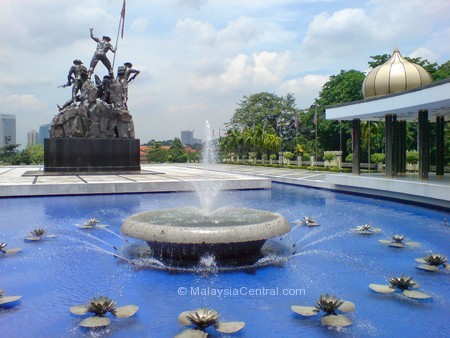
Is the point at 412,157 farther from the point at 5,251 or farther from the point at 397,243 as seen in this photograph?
the point at 5,251

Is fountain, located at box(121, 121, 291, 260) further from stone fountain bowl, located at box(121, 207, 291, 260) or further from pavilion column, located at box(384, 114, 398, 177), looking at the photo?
pavilion column, located at box(384, 114, 398, 177)

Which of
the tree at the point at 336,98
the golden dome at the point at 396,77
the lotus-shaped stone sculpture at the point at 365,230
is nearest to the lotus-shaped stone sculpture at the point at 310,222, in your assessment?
the lotus-shaped stone sculpture at the point at 365,230

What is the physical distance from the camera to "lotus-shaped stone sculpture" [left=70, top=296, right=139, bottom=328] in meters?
4.87

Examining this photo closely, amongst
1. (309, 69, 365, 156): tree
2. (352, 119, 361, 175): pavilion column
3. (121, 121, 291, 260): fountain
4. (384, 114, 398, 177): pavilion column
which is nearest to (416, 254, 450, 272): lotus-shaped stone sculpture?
(121, 121, 291, 260): fountain

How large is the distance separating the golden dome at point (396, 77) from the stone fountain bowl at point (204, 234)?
11.4m

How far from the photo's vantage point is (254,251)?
7258 millimetres

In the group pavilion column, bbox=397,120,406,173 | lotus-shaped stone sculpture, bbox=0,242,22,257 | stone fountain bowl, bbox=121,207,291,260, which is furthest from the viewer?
pavilion column, bbox=397,120,406,173

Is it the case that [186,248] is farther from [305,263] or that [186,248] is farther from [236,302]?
[305,263]

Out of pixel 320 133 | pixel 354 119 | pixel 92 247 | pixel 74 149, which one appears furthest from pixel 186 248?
pixel 320 133

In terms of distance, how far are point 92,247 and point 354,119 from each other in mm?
13383

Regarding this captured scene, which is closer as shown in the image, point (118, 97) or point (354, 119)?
point (354, 119)

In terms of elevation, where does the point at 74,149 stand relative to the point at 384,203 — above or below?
above

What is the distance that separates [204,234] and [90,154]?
1773 cm

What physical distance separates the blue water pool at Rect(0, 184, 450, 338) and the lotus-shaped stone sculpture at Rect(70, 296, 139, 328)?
7 cm
